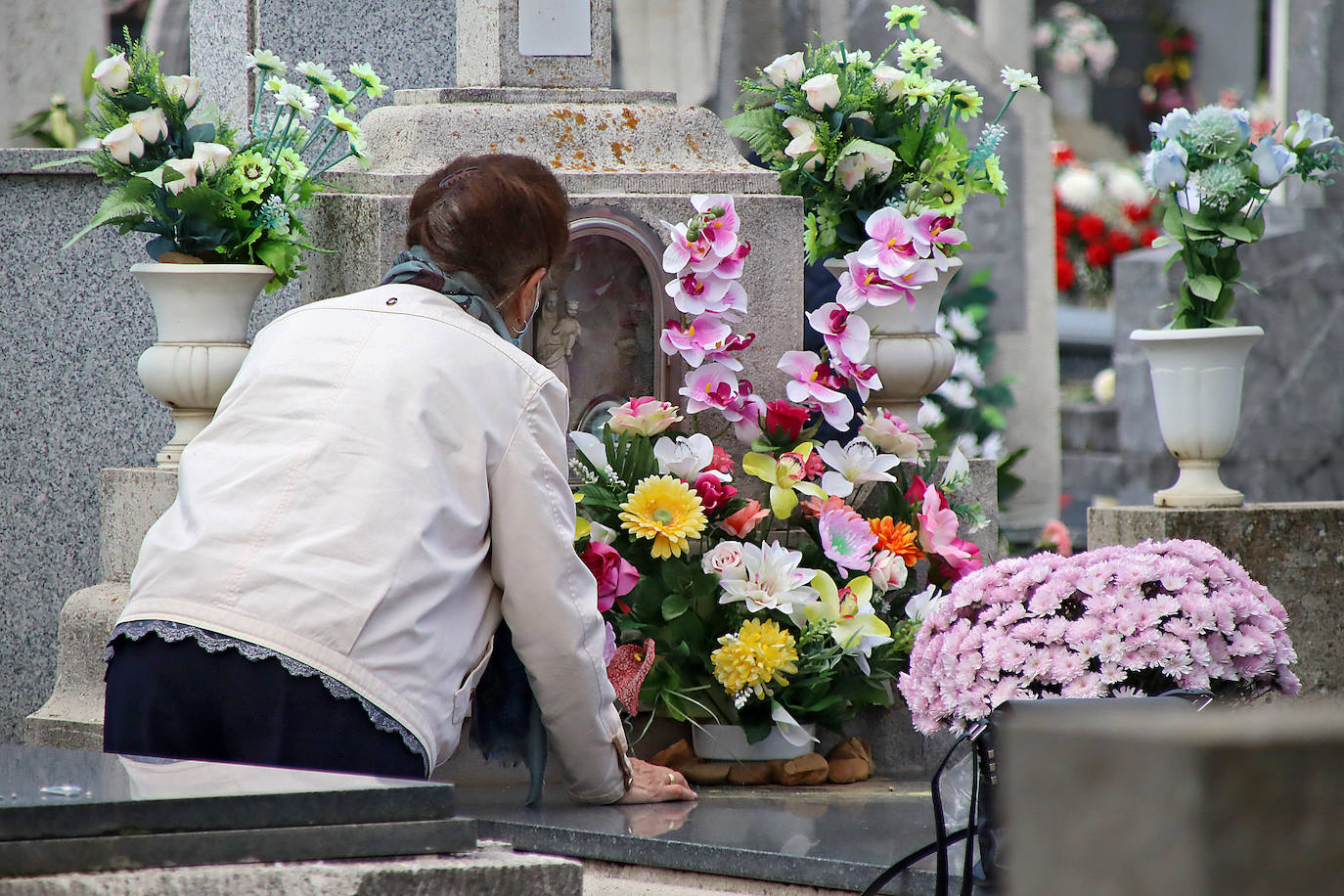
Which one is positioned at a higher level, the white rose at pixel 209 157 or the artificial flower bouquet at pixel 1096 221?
the white rose at pixel 209 157

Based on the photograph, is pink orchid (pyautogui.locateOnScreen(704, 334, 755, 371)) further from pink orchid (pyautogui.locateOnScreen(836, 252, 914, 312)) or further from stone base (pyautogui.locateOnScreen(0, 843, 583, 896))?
stone base (pyautogui.locateOnScreen(0, 843, 583, 896))

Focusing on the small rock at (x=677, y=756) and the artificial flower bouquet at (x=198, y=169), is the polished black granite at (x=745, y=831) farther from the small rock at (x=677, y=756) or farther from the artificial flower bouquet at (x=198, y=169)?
the artificial flower bouquet at (x=198, y=169)

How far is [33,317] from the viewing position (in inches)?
187

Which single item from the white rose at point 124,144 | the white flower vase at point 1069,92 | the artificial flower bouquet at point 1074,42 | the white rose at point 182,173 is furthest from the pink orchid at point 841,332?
the white flower vase at point 1069,92

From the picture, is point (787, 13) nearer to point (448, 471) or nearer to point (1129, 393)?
point (1129, 393)

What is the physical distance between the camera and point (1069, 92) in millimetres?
15516

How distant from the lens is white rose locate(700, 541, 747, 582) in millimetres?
3277

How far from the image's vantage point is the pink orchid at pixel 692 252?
343cm

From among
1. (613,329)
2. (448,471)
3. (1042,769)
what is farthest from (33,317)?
(1042,769)

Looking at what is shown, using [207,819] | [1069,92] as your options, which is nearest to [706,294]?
[207,819]

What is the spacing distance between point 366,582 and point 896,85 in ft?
6.39

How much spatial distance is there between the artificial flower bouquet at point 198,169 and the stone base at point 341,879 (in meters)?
2.08

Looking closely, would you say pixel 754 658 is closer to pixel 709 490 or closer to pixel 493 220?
pixel 709 490

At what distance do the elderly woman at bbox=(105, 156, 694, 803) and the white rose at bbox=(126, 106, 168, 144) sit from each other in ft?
3.52
